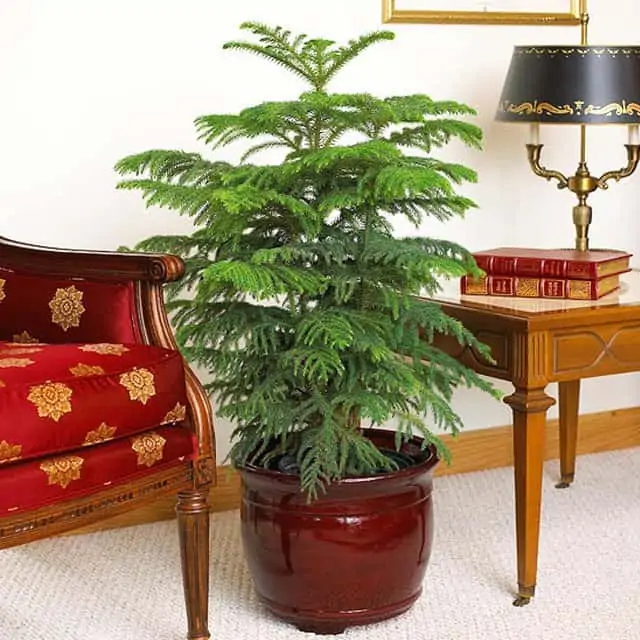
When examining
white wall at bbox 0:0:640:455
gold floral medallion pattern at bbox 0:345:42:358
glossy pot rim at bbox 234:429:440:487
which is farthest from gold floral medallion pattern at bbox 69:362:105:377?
white wall at bbox 0:0:640:455

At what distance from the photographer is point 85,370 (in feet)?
7.22

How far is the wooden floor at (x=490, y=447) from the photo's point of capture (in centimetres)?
336

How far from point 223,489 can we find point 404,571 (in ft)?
3.17

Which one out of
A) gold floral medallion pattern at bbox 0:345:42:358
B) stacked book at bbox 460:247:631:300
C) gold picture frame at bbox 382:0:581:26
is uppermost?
gold picture frame at bbox 382:0:581:26

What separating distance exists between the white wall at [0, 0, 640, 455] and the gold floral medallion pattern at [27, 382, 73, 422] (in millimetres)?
1095

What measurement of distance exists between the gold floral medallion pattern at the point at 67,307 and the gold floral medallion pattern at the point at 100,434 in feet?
1.12

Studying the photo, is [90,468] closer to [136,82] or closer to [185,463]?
[185,463]

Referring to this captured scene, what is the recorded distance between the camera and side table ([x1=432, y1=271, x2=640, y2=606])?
2672mm

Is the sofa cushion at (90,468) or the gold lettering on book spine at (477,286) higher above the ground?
the gold lettering on book spine at (477,286)

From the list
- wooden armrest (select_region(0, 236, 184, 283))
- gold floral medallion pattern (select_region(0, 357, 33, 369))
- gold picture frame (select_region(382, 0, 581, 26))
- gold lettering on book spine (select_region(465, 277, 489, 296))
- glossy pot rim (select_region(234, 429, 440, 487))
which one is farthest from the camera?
gold picture frame (select_region(382, 0, 581, 26))

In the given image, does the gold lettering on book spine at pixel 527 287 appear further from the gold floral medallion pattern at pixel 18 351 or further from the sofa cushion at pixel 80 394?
the gold floral medallion pattern at pixel 18 351

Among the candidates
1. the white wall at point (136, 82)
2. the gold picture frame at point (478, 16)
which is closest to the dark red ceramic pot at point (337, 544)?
the white wall at point (136, 82)

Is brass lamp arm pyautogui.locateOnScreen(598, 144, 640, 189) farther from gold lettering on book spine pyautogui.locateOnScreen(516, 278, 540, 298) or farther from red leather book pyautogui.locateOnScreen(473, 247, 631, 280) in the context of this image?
gold lettering on book spine pyautogui.locateOnScreen(516, 278, 540, 298)

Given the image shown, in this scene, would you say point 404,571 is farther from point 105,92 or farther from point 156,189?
point 105,92
